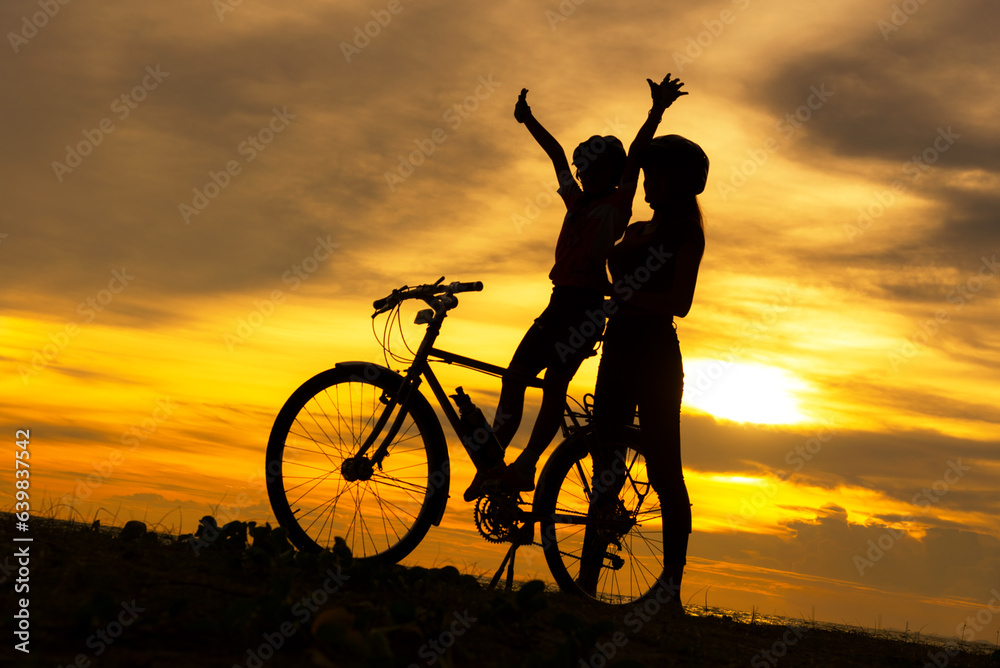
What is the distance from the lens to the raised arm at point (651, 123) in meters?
5.52

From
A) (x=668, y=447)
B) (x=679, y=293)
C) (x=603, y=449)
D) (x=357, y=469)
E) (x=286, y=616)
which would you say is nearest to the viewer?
(x=286, y=616)

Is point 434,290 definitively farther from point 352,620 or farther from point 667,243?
point 352,620

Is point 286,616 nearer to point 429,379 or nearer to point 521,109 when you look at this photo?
point 429,379

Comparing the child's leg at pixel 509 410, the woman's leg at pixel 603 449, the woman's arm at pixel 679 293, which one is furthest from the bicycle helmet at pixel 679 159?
the child's leg at pixel 509 410

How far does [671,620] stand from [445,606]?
6.84ft

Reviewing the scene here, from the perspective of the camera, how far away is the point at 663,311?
5.65 meters

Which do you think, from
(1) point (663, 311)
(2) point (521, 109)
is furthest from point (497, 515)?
(2) point (521, 109)

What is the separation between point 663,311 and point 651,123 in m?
1.32

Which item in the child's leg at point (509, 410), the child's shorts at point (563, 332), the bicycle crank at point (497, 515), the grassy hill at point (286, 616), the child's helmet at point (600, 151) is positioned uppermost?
the child's helmet at point (600, 151)

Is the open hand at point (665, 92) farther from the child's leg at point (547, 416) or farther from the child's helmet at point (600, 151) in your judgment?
the child's leg at point (547, 416)

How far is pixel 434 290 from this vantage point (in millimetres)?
5500

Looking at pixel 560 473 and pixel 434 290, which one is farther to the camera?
pixel 560 473

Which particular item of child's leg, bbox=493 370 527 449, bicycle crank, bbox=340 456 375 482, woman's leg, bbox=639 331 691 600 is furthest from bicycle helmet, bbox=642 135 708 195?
bicycle crank, bbox=340 456 375 482

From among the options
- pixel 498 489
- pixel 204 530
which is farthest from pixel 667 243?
pixel 204 530
